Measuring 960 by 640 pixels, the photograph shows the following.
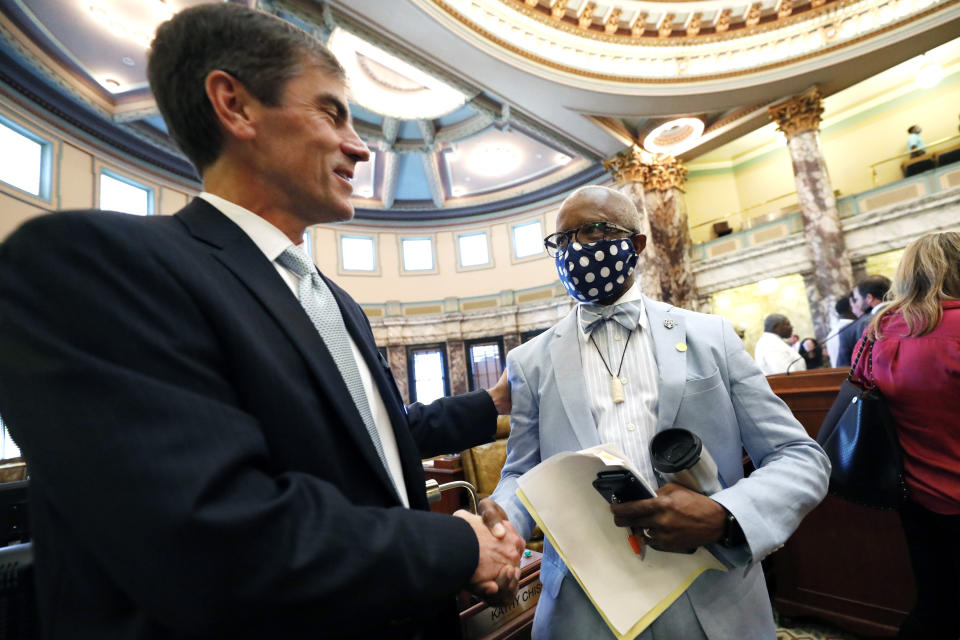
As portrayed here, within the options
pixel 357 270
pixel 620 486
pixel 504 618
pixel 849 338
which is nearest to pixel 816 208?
pixel 849 338

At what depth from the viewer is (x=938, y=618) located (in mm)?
1878

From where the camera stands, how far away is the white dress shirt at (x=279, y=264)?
961 mm

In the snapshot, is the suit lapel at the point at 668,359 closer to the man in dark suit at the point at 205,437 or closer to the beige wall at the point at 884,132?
the man in dark suit at the point at 205,437

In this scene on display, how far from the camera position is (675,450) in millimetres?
1091

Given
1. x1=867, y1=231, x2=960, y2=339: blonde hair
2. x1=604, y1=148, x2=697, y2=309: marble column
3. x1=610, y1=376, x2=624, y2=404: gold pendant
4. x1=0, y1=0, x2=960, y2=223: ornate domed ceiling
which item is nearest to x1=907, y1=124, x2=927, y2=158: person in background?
x1=0, y1=0, x2=960, y2=223: ornate domed ceiling

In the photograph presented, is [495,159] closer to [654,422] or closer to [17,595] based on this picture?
[654,422]

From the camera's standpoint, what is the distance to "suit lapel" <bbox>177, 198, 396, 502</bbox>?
0.82 m

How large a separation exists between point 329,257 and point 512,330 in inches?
245

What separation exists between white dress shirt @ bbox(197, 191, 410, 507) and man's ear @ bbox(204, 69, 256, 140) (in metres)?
0.14

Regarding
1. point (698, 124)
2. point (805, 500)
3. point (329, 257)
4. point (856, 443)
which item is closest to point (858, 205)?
point (698, 124)

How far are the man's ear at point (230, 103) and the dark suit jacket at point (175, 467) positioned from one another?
0.30 m

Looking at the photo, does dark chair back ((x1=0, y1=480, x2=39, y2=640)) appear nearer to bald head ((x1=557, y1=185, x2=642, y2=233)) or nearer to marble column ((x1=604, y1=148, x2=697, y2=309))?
bald head ((x1=557, y1=185, x2=642, y2=233))

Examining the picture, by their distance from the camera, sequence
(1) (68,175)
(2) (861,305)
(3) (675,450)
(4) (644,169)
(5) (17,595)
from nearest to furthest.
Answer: (5) (17,595), (3) (675,450), (2) (861,305), (1) (68,175), (4) (644,169)

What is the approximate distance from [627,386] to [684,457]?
0.43 meters
